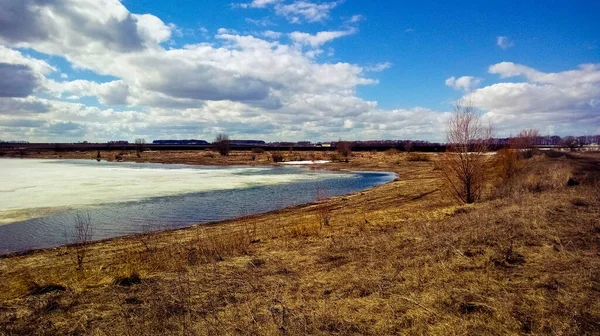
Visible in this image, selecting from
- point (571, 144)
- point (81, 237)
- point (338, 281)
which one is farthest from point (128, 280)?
point (571, 144)

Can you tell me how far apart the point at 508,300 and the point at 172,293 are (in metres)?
6.35

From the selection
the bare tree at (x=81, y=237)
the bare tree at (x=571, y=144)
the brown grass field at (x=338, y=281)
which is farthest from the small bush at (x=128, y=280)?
the bare tree at (x=571, y=144)

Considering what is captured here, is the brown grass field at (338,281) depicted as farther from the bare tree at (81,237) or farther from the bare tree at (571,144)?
the bare tree at (571,144)

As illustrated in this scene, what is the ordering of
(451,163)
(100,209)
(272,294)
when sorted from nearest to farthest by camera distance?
1. (272,294)
2. (451,163)
3. (100,209)

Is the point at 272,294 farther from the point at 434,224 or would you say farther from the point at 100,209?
the point at 100,209

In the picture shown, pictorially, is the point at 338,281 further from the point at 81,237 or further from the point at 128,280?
the point at 81,237

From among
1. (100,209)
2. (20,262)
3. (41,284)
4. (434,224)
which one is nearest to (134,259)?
(41,284)

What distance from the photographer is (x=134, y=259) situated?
11570 millimetres

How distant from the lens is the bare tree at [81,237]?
37.0 feet

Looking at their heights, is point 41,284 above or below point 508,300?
below

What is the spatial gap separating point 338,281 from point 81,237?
36.7 feet

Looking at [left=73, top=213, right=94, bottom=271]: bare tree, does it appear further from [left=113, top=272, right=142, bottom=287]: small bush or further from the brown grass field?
[left=113, top=272, right=142, bottom=287]: small bush

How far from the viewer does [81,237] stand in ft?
47.8

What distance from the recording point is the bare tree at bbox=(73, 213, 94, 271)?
11288 millimetres
